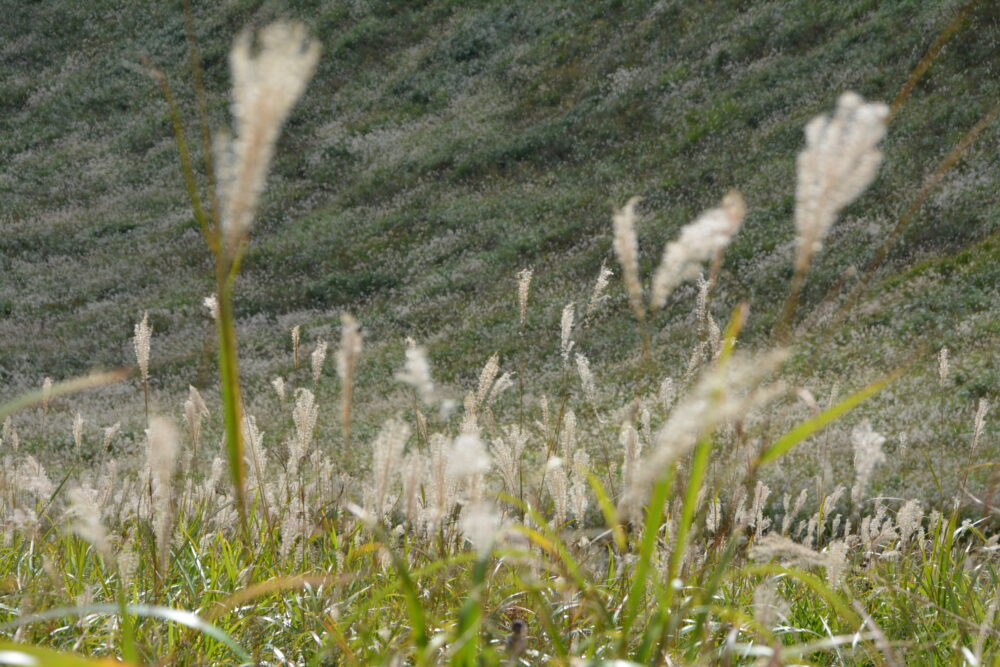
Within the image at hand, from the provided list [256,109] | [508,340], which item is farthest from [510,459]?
[508,340]

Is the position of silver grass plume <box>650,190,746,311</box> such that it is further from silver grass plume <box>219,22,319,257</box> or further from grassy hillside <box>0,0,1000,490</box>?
grassy hillside <box>0,0,1000,490</box>

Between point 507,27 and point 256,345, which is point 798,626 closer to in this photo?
point 256,345

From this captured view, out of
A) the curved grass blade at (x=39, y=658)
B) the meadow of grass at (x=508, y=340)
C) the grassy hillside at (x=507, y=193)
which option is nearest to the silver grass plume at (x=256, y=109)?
the meadow of grass at (x=508, y=340)

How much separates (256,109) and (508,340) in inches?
750

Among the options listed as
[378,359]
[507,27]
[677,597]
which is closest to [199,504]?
[677,597]

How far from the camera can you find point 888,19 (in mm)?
25953

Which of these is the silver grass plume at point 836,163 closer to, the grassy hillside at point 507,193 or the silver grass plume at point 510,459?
the silver grass plume at point 510,459

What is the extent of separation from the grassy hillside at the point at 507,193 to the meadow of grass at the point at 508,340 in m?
0.15

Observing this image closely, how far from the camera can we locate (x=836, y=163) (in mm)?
1119

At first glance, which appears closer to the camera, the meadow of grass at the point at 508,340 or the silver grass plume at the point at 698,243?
the silver grass plume at the point at 698,243

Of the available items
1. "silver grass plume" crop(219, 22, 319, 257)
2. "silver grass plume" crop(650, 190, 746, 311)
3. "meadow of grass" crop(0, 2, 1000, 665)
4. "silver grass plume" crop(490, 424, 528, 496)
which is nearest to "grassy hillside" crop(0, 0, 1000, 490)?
"meadow of grass" crop(0, 2, 1000, 665)

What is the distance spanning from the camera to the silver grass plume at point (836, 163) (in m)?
1.11

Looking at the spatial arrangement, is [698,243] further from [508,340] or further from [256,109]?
[508,340]

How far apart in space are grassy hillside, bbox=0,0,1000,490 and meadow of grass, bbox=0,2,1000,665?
0.51 feet
